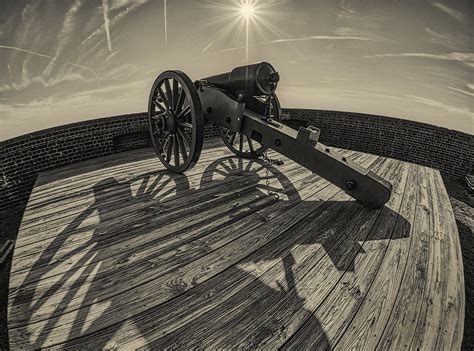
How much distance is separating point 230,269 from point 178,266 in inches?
15.5

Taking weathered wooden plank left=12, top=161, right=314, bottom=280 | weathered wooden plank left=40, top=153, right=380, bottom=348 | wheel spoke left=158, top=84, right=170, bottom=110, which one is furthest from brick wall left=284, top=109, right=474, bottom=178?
weathered wooden plank left=40, top=153, right=380, bottom=348

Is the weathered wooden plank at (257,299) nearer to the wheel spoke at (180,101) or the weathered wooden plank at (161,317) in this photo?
the weathered wooden plank at (161,317)

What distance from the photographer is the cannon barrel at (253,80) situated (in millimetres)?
3246

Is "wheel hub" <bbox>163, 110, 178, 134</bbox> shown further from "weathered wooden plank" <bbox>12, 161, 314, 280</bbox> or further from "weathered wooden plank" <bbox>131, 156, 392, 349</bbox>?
"weathered wooden plank" <bbox>131, 156, 392, 349</bbox>

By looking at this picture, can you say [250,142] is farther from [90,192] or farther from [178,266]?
[178,266]

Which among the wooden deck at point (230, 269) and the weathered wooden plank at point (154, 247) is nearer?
the wooden deck at point (230, 269)

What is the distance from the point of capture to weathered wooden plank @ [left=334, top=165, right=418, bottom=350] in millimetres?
1458

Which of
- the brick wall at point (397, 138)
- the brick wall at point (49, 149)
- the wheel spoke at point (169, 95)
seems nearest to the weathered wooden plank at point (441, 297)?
the wheel spoke at point (169, 95)

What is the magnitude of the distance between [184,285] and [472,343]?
2.86 meters

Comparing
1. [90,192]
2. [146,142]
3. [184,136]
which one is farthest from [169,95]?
[146,142]

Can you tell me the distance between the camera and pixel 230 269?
1942mm

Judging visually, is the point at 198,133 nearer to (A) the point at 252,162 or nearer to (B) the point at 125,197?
(B) the point at 125,197

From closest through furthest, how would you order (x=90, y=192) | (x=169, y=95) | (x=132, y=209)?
(x=132, y=209), (x=90, y=192), (x=169, y=95)

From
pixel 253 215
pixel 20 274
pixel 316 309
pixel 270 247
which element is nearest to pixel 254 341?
pixel 316 309
